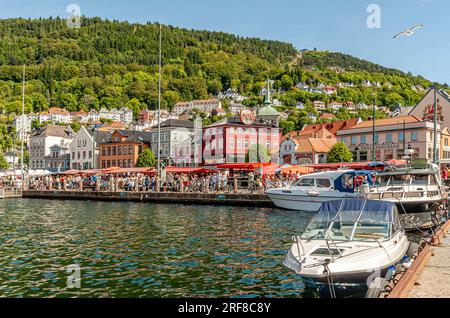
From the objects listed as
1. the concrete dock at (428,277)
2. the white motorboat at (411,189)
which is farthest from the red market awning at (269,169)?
the concrete dock at (428,277)

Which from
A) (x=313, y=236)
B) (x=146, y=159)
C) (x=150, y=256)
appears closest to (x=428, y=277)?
(x=313, y=236)

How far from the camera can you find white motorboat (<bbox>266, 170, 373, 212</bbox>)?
34.2 m

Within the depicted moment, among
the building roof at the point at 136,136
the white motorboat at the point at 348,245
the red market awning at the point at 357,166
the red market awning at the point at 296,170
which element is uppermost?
the building roof at the point at 136,136

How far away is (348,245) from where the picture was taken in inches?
516

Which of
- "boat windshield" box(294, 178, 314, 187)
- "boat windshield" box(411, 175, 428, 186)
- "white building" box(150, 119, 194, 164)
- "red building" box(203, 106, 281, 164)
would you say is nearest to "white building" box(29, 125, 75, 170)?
"white building" box(150, 119, 194, 164)

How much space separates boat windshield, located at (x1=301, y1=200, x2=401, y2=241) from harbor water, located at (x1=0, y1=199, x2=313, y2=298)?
1.86 metres

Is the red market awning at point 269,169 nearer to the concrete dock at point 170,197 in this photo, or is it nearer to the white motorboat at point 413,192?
the concrete dock at point 170,197

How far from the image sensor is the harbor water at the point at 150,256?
45.9ft

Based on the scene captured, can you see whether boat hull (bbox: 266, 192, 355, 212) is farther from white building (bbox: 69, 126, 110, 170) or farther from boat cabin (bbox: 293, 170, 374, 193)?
white building (bbox: 69, 126, 110, 170)

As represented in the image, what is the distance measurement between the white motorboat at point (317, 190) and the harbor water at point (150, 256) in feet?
10.5

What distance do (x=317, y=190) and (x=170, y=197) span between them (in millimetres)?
18386

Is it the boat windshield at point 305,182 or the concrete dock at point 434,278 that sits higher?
the boat windshield at point 305,182
